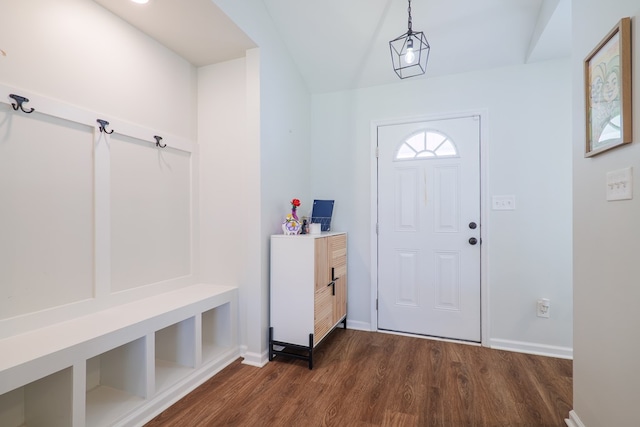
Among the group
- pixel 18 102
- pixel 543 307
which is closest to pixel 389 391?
pixel 543 307

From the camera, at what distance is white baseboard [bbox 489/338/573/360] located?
2283 millimetres

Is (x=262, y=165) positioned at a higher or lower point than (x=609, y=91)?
lower

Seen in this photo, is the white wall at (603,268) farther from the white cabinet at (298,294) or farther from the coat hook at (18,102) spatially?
the coat hook at (18,102)

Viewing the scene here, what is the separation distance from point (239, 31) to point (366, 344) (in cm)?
262

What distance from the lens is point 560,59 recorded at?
230 cm

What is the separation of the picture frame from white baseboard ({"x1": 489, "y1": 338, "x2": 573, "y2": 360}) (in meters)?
1.70

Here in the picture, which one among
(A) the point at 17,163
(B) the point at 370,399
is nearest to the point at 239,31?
(A) the point at 17,163

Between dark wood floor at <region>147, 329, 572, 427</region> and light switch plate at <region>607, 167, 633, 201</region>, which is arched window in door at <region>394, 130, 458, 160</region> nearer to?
light switch plate at <region>607, 167, 633, 201</region>

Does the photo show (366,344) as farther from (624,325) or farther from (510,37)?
(510,37)

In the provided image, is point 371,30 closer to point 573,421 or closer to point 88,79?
point 88,79

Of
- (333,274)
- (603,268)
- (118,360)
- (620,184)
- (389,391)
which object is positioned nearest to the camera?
(620,184)

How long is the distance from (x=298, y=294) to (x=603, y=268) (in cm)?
171

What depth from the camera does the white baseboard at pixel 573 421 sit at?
4.82 feet

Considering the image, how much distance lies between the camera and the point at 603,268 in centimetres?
128
